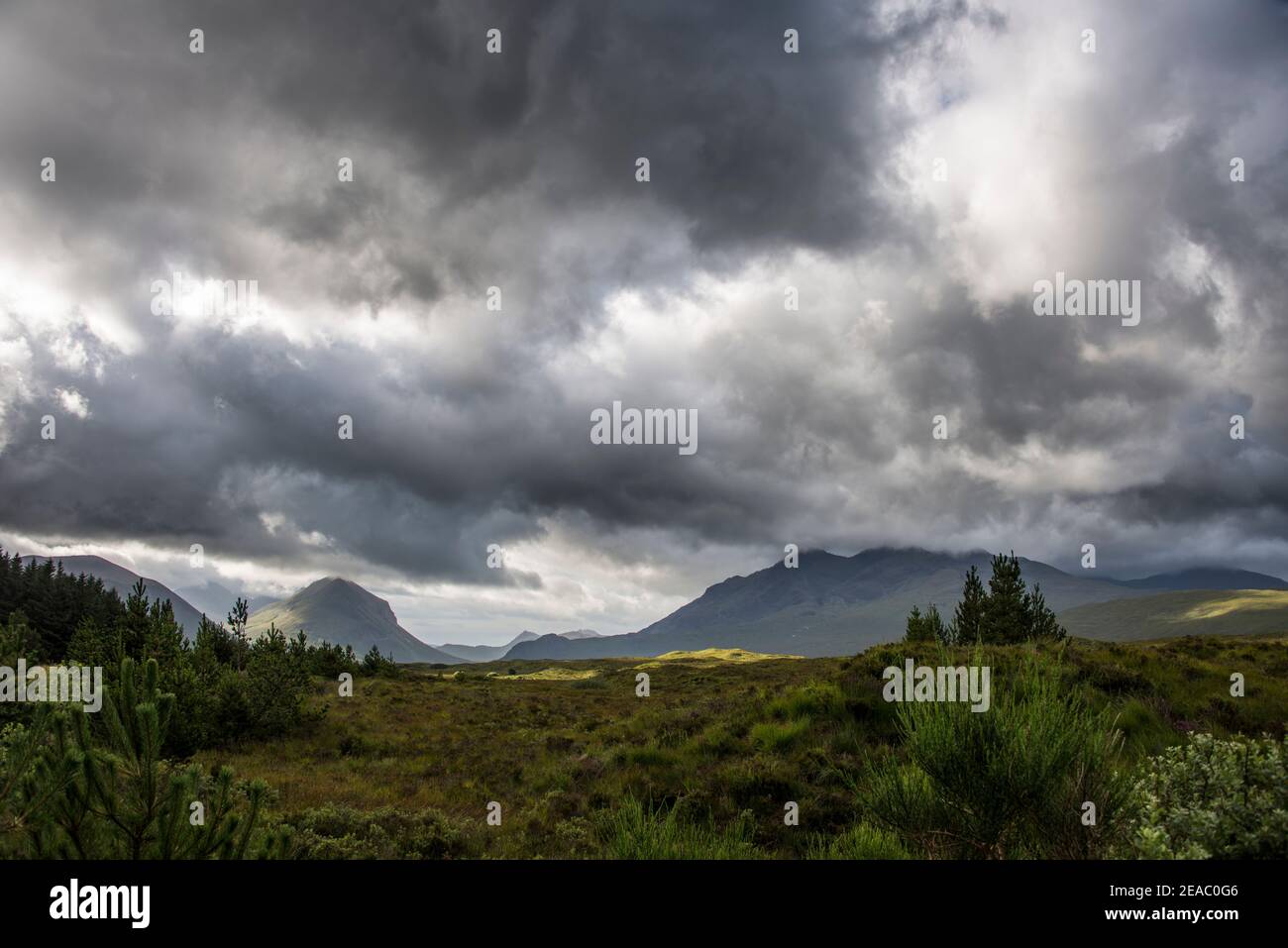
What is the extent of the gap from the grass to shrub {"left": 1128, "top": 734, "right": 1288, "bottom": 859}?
1599 mm

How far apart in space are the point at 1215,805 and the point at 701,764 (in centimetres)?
1100

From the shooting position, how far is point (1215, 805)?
3.73m

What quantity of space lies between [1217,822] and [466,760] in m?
20.7

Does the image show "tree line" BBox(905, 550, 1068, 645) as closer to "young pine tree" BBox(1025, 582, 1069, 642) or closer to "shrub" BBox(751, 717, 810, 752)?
"young pine tree" BBox(1025, 582, 1069, 642)

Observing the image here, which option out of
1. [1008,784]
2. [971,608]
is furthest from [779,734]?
[971,608]

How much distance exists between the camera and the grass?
994 centimetres

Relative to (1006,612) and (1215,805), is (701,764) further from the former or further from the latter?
(1006,612)

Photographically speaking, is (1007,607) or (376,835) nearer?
(376,835)

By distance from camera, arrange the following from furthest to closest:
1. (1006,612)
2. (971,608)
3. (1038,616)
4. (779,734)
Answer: (971,608) → (1038,616) → (1006,612) → (779,734)

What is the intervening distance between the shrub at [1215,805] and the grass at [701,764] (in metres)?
1.60

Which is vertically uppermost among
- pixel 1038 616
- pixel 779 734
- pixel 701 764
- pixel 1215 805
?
pixel 1215 805

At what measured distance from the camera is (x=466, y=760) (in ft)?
66.0
